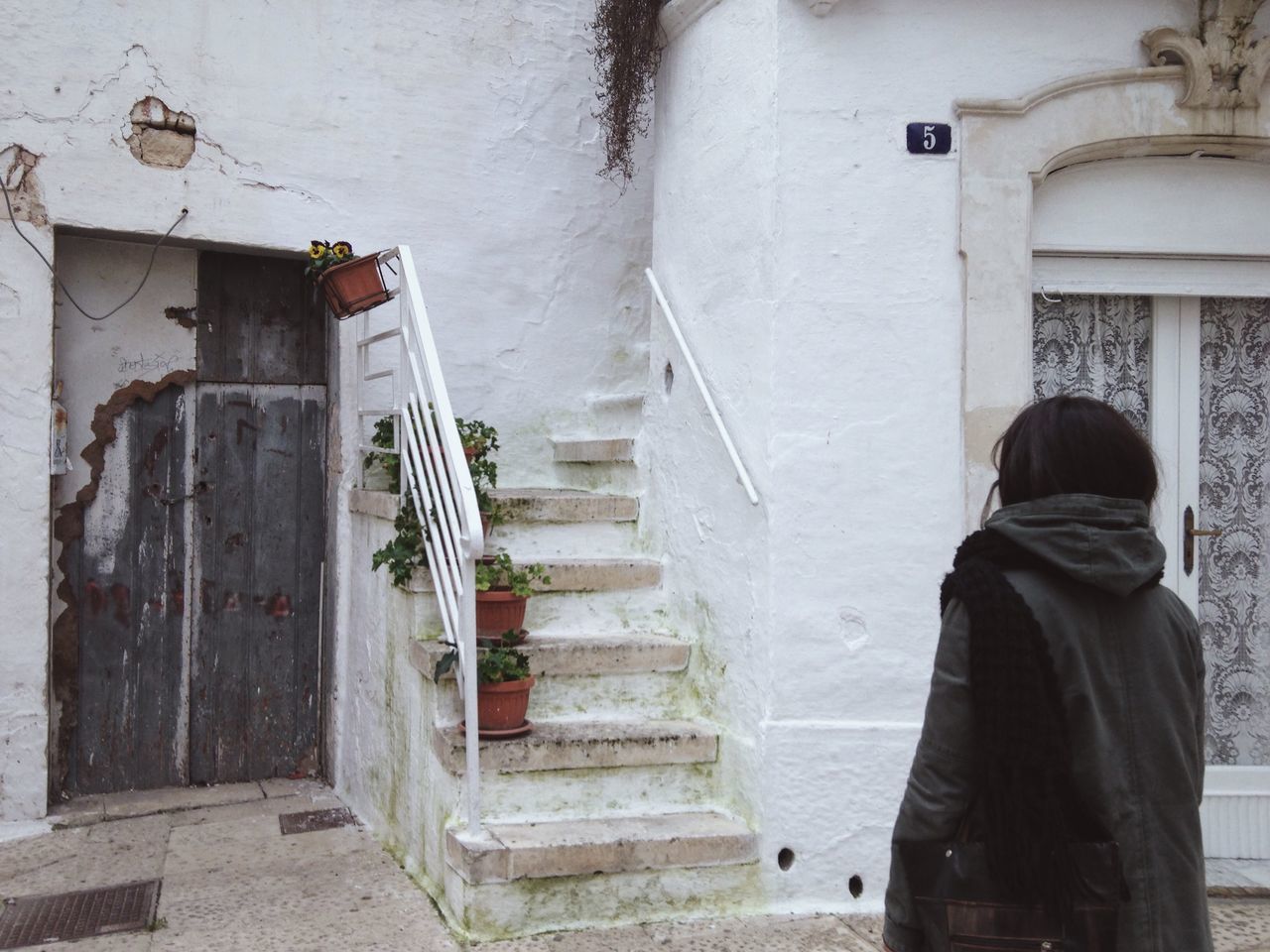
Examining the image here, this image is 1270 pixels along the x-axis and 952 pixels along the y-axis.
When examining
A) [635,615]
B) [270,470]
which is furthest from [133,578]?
[635,615]

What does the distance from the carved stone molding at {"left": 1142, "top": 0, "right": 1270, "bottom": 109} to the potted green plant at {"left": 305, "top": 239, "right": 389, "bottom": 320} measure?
2910 millimetres

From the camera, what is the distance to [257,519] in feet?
18.0

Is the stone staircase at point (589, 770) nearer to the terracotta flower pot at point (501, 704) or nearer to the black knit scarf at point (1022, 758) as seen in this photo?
the terracotta flower pot at point (501, 704)

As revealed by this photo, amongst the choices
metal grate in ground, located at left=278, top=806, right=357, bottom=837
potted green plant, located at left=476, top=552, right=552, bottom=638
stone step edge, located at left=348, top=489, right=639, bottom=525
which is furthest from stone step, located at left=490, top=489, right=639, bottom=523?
metal grate in ground, located at left=278, top=806, right=357, bottom=837

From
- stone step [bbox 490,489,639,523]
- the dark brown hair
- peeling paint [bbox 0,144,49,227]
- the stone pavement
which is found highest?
peeling paint [bbox 0,144,49,227]

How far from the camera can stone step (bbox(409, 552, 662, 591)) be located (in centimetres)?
473

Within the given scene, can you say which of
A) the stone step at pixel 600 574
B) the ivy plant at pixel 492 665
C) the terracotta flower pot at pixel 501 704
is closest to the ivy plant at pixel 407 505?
the stone step at pixel 600 574

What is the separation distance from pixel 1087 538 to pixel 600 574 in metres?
2.94

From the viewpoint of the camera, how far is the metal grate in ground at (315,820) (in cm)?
481

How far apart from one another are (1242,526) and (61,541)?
4.56 metres

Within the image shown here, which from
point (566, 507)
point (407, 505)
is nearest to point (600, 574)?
point (566, 507)

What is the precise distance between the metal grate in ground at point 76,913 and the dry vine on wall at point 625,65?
350cm

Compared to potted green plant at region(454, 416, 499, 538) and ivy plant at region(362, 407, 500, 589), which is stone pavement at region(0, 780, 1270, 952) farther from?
potted green plant at region(454, 416, 499, 538)

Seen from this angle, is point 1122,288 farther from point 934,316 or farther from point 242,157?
point 242,157
